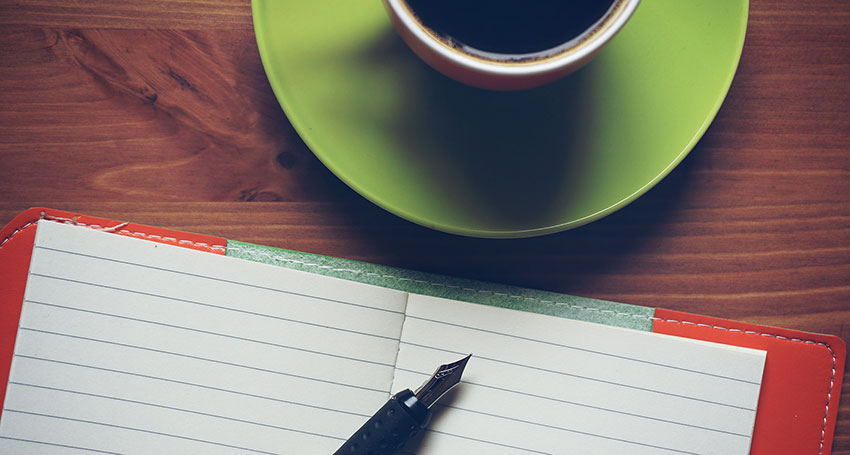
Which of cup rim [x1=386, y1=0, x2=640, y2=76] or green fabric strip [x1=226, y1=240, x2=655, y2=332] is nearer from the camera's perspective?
cup rim [x1=386, y1=0, x2=640, y2=76]

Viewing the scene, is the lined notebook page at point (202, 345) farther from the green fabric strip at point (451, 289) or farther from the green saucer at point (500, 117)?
the green saucer at point (500, 117)

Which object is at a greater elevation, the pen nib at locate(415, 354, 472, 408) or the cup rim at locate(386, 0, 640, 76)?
the cup rim at locate(386, 0, 640, 76)

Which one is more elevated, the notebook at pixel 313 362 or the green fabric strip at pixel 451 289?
the green fabric strip at pixel 451 289

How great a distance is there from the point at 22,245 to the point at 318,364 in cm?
31

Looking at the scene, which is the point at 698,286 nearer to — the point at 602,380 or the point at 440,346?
the point at 602,380

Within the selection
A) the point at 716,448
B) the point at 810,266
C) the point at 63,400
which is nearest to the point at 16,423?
the point at 63,400

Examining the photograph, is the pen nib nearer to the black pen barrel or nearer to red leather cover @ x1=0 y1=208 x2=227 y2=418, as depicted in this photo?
the black pen barrel

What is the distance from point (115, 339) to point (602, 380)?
0.47 metres

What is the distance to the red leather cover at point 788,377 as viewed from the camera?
0.59m

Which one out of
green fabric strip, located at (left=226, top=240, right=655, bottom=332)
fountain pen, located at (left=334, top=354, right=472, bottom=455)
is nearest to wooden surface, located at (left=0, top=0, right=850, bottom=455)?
green fabric strip, located at (left=226, top=240, right=655, bottom=332)

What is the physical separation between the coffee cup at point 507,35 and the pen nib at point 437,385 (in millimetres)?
254

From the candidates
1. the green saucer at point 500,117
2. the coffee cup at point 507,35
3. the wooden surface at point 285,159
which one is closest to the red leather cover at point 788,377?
the wooden surface at point 285,159

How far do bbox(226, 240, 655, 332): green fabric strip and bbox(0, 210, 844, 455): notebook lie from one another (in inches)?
0.5

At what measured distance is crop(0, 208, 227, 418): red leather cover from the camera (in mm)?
584
